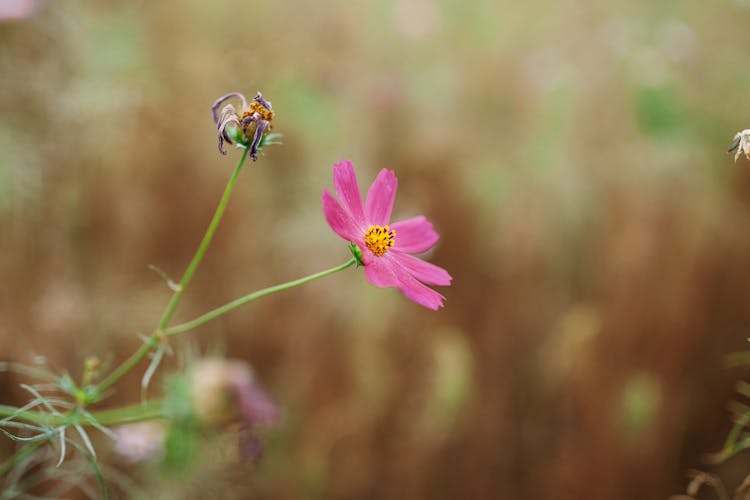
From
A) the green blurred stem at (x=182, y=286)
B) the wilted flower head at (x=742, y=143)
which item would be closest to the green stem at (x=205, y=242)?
the green blurred stem at (x=182, y=286)

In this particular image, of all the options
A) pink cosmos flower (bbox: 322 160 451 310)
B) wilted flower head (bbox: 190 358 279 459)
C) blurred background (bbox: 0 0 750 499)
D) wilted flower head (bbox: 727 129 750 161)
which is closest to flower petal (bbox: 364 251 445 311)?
pink cosmos flower (bbox: 322 160 451 310)

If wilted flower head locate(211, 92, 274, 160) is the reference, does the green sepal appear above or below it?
below

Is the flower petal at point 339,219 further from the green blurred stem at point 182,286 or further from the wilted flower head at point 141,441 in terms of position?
the wilted flower head at point 141,441

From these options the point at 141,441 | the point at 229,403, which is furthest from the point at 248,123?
the point at 141,441

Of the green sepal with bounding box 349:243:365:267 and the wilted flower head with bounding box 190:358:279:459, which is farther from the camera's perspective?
the wilted flower head with bounding box 190:358:279:459

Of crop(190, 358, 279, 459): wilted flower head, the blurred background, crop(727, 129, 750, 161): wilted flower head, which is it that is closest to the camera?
crop(727, 129, 750, 161): wilted flower head

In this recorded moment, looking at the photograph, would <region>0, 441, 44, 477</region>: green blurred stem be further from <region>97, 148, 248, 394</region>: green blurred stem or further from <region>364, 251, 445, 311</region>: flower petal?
<region>364, 251, 445, 311</region>: flower petal

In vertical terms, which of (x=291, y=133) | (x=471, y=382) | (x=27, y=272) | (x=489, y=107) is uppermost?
(x=489, y=107)

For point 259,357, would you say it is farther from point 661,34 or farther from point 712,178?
point 661,34

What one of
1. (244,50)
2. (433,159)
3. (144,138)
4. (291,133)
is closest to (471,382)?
(433,159)
